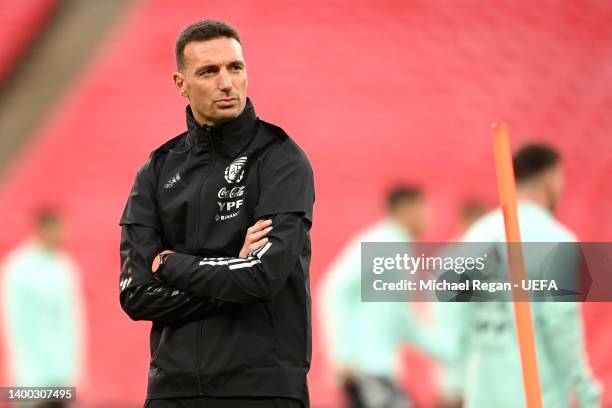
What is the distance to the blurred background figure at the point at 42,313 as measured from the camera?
19.5 ft

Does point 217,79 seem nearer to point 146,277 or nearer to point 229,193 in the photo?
point 229,193

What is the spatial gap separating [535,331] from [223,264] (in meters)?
1.33

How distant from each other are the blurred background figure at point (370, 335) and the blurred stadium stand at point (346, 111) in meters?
1.37

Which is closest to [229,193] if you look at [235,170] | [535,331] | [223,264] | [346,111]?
[235,170]

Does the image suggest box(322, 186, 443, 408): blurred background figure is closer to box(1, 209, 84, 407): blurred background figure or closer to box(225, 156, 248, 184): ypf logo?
box(1, 209, 84, 407): blurred background figure

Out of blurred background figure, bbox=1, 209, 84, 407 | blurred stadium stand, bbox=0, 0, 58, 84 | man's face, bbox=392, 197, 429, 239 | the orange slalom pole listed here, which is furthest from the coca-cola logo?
blurred stadium stand, bbox=0, 0, 58, 84

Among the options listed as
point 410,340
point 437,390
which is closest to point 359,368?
point 410,340

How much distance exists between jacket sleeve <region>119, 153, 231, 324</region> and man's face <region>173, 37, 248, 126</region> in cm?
19

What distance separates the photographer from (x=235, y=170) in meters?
2.15

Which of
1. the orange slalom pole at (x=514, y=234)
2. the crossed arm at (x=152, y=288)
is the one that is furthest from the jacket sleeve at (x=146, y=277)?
the orange slalom pole at (x=514, y=234)

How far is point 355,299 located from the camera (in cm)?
520

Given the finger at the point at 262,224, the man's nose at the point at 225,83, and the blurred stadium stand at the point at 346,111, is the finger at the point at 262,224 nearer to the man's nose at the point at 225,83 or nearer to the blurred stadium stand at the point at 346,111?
the man's nose at the point at 225,83

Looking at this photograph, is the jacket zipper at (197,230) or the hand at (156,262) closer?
the jacket zipper at (197,230)

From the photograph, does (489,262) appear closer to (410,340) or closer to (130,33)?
(410,340)
